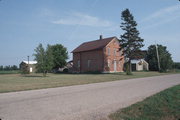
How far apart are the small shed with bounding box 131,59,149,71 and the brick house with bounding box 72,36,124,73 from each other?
12.8m

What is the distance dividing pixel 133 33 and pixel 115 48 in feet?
26.8

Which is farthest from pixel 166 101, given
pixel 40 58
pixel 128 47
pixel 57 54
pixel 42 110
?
pixel 57 54

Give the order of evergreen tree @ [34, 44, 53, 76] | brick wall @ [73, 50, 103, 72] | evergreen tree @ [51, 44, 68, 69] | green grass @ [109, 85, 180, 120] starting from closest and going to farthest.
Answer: green grass @ [109, 85, 180, 120], evergreen tree @ [34, 44, 53, 76], brick wall @ [73, 50, 103, 72], evergreen tree @ [51, 44, 68, 69]

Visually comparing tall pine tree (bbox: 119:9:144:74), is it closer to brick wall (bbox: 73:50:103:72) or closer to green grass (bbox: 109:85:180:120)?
brick wall (bbox: 73:50:103:72)

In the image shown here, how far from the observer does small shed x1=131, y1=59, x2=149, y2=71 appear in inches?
2201

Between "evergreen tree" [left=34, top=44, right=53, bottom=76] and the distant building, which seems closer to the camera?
"evergreen tree" [left=34, top=44, right=53, bottom=76]

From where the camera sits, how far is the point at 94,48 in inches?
1649

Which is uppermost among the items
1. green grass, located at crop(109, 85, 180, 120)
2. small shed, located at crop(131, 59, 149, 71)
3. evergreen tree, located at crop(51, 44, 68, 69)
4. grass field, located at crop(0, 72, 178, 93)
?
evergreen tree, located at crop(51, 44, 68, 69)

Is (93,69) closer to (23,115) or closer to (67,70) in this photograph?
(67,70)

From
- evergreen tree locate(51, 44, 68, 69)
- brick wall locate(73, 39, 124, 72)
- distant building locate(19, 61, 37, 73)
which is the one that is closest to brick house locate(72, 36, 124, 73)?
brick wall locate(73, 39, 124, 72)

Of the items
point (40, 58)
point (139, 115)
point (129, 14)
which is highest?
point (129, 14)

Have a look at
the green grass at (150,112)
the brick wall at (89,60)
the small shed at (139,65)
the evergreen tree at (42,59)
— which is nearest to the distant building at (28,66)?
the evergreen tree at (42,59)

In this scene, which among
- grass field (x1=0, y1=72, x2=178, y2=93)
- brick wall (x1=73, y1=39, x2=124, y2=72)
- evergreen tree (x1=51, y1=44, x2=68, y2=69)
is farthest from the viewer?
evergreen tree (x1=51, y1=44, x2=68, y2=69)

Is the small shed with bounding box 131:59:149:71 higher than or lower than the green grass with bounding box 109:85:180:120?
higher
